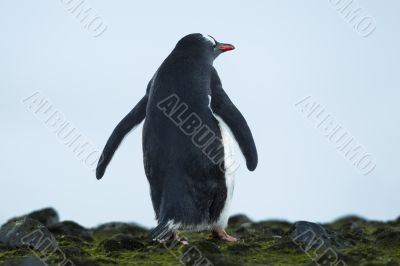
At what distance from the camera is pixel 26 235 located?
19.8ft

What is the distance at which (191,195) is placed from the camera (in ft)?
18.9

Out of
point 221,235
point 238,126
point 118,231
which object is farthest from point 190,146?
point 118,231

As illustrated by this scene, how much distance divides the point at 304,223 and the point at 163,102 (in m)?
1.63

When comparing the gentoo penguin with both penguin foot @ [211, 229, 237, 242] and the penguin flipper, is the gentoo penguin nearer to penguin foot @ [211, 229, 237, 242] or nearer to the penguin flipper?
penguin foot @ [211, 229, 237, 242]

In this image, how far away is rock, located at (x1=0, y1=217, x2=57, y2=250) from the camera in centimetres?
587

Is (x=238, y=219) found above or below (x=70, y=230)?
above

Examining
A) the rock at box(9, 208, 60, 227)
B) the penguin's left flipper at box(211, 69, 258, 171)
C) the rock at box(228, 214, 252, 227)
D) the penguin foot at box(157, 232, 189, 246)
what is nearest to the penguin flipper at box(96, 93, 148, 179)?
the penguin's left flipper at box(211, 69, 258, 171)

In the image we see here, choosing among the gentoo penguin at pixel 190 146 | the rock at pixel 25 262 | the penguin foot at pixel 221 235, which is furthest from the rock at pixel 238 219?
the rock at pixel 25 262

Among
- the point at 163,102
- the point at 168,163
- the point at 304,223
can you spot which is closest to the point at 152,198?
the point at 168,163

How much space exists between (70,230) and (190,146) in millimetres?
2525

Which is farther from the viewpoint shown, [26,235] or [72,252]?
[26,235]

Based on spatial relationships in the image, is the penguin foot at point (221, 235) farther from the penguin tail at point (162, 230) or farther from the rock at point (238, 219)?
the rock at point (238, 219)

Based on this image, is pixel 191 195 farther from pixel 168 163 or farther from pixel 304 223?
pixel 304 223

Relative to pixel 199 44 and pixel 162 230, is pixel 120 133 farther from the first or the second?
pixel 162 230
